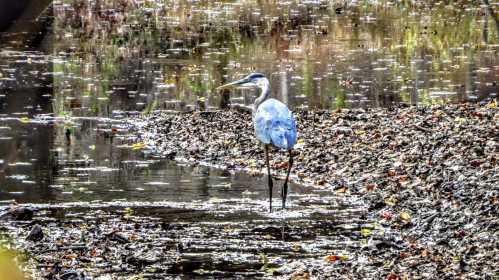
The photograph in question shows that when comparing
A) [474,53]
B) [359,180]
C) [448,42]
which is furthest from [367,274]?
[448,42]

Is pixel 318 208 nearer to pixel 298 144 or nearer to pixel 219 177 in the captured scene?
pixel 219 177

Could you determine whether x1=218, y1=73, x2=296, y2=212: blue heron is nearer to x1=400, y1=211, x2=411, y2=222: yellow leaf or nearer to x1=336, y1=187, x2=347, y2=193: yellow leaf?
x1=336, y1=187, x2=347, y2=193: yellow leaf

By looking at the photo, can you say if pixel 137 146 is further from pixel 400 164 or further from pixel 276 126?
pixel 400 164

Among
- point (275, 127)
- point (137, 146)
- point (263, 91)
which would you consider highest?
point (263, 91)

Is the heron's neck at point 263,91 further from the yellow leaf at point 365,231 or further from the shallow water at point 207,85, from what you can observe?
the yellow leaf at point 365,231

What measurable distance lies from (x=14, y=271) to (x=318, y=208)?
369 inches

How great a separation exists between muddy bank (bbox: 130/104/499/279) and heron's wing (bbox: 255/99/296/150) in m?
1.09

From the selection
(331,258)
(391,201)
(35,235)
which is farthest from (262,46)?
(331,258)

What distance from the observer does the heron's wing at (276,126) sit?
36.8 ft

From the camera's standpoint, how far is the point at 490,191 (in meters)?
A: 9.77

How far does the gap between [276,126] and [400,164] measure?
1830 mm

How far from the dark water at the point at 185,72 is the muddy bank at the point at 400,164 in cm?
82

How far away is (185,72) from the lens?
22234 millimetres

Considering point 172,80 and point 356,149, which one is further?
point 172,80
